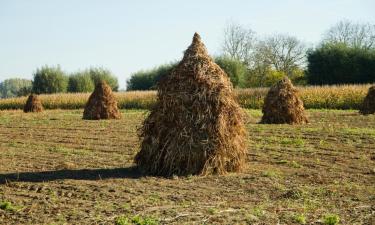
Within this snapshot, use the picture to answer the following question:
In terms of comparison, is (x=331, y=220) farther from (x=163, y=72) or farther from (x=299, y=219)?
(x=163, y=72)

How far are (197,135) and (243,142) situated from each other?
1126 mm

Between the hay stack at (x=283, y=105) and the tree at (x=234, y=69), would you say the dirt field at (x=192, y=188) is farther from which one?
the tree at (x=234, y=69)

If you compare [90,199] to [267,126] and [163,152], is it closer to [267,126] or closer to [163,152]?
[163,152]

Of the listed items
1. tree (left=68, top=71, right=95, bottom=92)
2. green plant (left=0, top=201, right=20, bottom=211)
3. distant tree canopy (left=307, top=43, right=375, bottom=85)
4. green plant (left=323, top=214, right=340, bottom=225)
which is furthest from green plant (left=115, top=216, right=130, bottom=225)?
tree (left=68, top=71, right=95, bottom=92)

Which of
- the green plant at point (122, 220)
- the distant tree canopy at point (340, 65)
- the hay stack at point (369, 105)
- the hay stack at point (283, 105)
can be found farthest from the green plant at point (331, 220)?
the distant tree canopy at point (340, 65)

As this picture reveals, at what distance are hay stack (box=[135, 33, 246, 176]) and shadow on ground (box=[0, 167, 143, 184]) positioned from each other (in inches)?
16.0

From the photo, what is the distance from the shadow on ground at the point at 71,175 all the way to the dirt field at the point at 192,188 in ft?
0.06

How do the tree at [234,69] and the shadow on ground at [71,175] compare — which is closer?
the shadow on ground at [71,175]

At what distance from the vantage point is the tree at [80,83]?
212 ft

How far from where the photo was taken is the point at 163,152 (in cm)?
993

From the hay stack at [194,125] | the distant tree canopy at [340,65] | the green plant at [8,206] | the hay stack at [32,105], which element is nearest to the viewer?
the green plant at [8,206]

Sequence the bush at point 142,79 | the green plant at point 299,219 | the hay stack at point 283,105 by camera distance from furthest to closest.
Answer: the bush at point 142,79
the hay stack at point 283,105
the green plant at point 299,219

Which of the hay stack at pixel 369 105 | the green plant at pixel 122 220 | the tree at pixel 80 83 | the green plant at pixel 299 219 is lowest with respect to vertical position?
the green plant at pixel 299 219

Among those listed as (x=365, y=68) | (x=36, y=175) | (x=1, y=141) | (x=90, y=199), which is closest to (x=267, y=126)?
(x=1, y=141)
